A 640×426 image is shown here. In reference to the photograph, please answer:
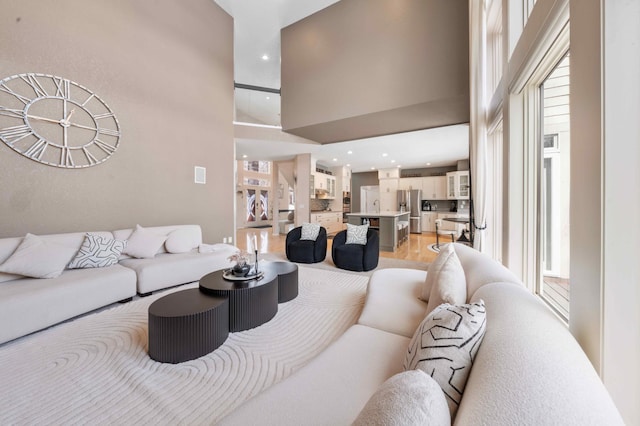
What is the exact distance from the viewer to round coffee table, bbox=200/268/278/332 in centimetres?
212

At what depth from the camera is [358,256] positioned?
4.14 meters

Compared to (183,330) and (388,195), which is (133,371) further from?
(388,195)

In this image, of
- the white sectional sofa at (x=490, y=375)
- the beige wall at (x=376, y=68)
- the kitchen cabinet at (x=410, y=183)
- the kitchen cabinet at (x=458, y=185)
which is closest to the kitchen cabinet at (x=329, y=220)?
the kitchen cabinet at (x=410, y=183)

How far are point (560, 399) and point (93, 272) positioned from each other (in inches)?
143

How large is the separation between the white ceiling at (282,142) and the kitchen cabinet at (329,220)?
2.02 metres

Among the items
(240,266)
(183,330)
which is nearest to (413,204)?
(240,266)

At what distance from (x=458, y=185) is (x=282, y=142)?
6.31m

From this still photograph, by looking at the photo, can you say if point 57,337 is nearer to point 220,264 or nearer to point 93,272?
Answer: point 93,272

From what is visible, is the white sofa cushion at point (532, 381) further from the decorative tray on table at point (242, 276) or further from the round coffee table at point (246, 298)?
the decorative tray on table at point (242, 276)

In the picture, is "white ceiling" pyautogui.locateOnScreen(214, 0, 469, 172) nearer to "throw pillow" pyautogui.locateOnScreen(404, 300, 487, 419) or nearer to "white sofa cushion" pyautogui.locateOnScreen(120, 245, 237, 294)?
"white sofa cushion" pyautogui.locateOnScreen(120, 245, 237, 294)

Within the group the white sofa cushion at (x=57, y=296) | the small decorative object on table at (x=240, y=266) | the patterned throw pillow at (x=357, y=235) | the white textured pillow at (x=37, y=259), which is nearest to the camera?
the white sofa cushion at (x=57, y=296)

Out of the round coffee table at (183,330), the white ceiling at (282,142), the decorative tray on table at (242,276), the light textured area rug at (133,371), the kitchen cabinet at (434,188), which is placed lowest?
the light textured area rug at (133,371)

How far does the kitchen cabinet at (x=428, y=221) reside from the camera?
936 centimetres

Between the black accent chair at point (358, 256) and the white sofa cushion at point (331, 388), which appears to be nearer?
the white sofa cushion at point (331, 388)
